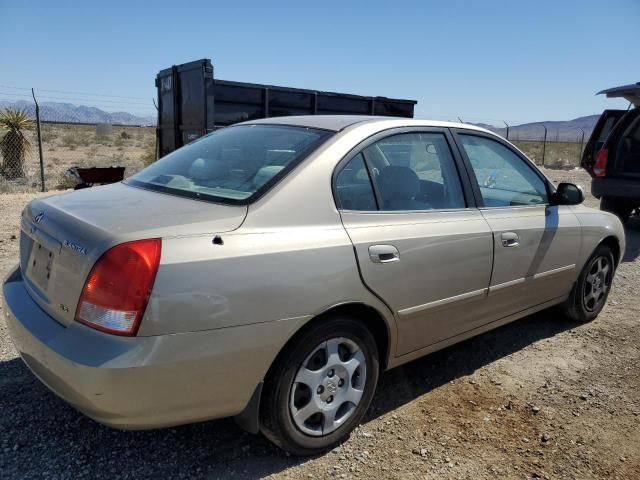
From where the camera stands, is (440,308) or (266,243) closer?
(266,243)

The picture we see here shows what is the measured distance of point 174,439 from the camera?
2.79 m

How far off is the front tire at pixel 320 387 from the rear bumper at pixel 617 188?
7162mm

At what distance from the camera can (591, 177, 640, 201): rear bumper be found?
8312mm

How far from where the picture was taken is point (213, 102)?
820 cm

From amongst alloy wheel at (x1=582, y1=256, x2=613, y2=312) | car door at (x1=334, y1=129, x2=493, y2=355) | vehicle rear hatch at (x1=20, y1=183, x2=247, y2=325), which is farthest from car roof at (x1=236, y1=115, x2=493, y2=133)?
alloy wheel at (x1=582, y1=256, x2=613, y2=312)

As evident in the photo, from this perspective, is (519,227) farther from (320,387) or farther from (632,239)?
(632,239)

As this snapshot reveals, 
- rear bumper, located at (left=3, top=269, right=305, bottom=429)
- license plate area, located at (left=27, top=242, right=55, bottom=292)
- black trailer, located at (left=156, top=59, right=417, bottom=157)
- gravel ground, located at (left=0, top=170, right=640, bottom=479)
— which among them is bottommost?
gravel ground, located at (left=0, top=170, right=640, bottom=479)

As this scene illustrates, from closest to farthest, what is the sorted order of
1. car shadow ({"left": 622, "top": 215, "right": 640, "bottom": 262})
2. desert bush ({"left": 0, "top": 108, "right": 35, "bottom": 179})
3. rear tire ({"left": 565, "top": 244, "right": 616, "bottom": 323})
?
rear tire ({"left": 565, "top": 244, "right": 616, "bottom": 323}) → car shadow ({"left": 622, "top": 215, "right": 640, "bottom": 262}) → desert bush ({"left": 0, "top": 108, "right": 35, "bottom": 179})

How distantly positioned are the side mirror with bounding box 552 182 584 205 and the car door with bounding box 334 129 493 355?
101 cm

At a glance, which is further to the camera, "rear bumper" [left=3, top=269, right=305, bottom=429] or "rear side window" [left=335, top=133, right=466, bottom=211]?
"rear side window" [left=335, top=133, right=466, bottom=211]

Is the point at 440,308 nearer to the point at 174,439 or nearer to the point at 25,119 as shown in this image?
the point at 174,439

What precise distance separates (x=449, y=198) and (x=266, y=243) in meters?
1.43

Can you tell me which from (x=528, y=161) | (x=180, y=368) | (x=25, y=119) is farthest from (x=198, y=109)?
(x=25, y=119)

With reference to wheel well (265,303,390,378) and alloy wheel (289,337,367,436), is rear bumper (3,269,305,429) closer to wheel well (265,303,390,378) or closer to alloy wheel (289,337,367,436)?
wheel well (265,303,390,378)
